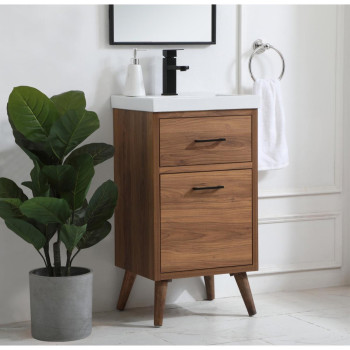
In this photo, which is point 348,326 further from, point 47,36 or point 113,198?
point 47,36

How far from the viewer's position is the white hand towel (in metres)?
3.36

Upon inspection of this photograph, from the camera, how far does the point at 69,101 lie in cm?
284

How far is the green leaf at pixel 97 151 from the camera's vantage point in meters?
2.91

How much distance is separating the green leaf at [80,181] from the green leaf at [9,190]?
167 mm

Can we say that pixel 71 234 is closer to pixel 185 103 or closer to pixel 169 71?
pixel 185 103

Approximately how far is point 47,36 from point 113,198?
0.70 metres

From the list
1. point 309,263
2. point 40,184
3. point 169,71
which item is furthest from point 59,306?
point 309,263

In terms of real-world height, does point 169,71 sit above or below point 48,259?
above

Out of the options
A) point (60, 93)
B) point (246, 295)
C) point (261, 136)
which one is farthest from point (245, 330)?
point (60, 93)

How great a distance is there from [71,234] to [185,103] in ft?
2.08

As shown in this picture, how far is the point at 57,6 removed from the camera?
307cm

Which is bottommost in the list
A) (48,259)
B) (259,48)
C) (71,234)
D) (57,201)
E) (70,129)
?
(48,259)

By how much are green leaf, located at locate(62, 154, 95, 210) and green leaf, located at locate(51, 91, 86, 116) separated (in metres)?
0.18

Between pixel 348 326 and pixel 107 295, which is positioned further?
pixel 107 295
